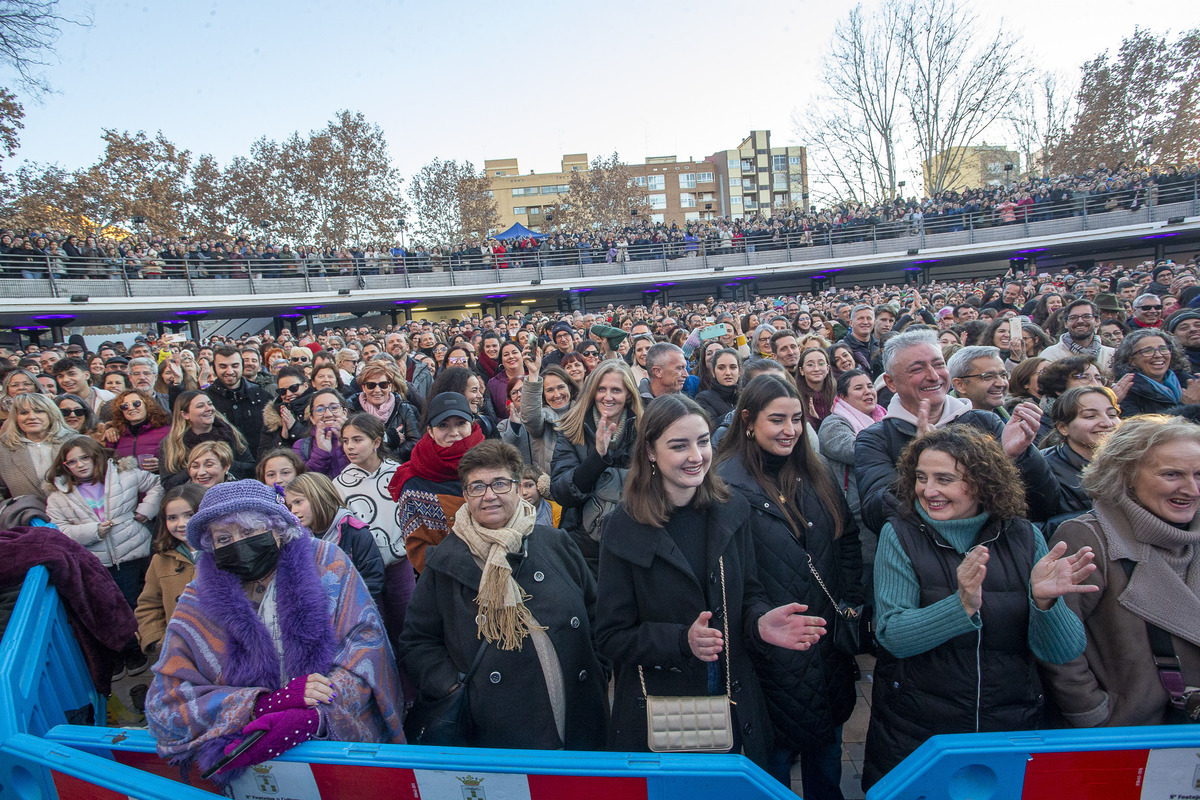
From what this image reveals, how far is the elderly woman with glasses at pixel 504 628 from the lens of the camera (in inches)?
82.4

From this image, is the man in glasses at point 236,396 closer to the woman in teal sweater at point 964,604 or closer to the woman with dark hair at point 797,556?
the woman with dark hair at point 797,556

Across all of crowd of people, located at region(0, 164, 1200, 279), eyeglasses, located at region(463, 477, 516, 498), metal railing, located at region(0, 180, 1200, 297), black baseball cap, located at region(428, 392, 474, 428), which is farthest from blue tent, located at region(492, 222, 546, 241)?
eyeglasses, located at region(463, 477, 516, 498)

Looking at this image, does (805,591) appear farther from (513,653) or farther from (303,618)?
(303,618)

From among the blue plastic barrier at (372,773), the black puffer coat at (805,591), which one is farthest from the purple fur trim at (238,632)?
the black puffer coat at (805,591)

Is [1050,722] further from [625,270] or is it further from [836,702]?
[625,270]

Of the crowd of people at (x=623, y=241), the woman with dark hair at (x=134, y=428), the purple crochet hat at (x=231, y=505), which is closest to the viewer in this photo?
the purple crochet hat at (x=231, y=505)

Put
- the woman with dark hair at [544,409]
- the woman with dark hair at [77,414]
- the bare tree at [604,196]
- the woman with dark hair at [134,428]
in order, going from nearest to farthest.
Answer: the woman with dark hair at [544,409], the woman with dark hair at [134,428], the woman with dark hair at [77,414], the bare tree at [604,196]

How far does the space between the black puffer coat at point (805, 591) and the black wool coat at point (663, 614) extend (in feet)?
0.39

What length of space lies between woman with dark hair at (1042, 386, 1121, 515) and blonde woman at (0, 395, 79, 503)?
562cm

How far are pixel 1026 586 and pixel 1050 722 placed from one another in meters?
0.63

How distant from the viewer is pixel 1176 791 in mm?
1493

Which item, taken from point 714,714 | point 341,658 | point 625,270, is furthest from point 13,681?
point 625,270

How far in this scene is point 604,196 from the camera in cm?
4272

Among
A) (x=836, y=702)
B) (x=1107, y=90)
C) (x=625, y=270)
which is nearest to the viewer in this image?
(x=836, y=702)
